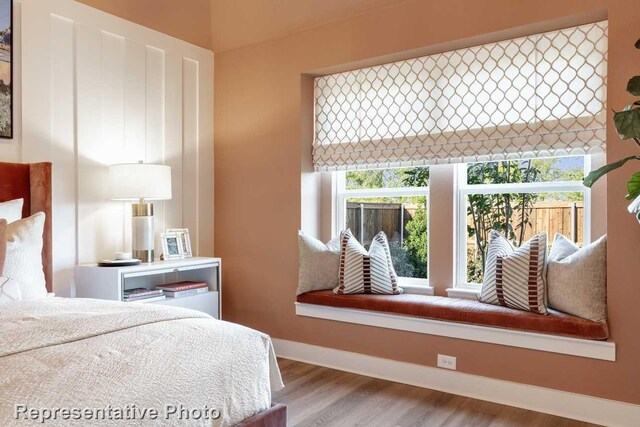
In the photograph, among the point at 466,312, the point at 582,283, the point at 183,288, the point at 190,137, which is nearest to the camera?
the point at 582,283

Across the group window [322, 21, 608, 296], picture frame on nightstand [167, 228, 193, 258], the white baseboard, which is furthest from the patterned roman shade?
the white baseboard

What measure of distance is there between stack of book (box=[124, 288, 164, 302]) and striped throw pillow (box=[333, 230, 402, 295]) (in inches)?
48.5

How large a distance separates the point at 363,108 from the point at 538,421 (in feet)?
7.74

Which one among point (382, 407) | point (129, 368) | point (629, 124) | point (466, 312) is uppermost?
point (629, 124)

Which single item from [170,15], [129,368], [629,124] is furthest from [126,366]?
[170,15]

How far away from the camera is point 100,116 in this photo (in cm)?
345

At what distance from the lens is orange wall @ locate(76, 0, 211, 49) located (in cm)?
356

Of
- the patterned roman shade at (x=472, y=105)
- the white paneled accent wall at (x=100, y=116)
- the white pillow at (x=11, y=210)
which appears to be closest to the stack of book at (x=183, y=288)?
the white paneled accent wall at (x=100, y=116)

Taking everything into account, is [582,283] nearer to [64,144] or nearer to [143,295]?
[143,295]

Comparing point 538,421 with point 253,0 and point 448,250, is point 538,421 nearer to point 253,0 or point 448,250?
point 448,250

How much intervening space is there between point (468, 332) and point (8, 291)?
248 centimetres

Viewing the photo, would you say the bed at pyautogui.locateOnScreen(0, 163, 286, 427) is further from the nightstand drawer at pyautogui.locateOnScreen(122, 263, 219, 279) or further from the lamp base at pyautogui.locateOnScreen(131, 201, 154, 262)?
the lamp base at pyautogui.locateOnScreen(131, 201, 154, 262)

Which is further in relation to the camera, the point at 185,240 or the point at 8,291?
the point at 185,240

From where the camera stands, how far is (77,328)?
5.35 ft
